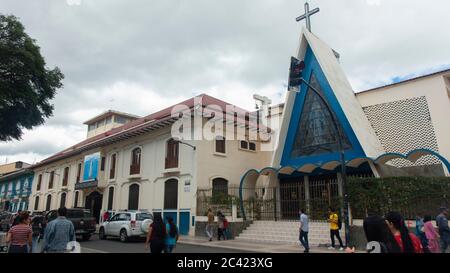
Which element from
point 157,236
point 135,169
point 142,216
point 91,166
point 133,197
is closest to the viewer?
point 157,236

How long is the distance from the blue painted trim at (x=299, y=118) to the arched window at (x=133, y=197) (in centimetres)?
1128

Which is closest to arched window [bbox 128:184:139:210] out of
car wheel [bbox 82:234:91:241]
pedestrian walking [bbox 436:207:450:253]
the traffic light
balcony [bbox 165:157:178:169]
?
balcony [bbox 165:157:178:169]

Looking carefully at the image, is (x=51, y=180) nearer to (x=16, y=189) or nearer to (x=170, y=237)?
(x=16, y=189)

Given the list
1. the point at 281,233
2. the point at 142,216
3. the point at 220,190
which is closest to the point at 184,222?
the point at 220,190

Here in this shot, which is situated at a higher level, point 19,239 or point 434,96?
point 434,96

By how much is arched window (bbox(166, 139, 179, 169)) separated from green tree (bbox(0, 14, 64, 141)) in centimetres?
780

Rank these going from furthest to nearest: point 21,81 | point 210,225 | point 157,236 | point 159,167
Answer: point 159,167, point 21,81, point 210,225, point 157,236

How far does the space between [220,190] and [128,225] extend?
6863 mm

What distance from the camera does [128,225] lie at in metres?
17.0

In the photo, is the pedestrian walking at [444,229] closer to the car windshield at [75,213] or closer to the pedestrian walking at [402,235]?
the pedestrian walking at [402,235]

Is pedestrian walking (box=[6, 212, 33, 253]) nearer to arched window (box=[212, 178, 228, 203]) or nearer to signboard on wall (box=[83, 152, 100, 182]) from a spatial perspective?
arched window (box=[212, 178, 228, 203])

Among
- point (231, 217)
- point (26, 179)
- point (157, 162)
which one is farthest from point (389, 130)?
point (26, 179)

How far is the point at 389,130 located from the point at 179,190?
1445 cm
